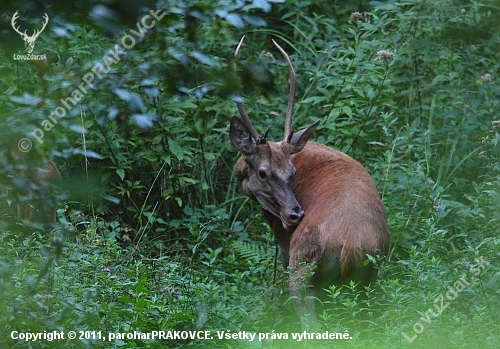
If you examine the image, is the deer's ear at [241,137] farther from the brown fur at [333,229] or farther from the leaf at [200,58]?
the leaf at [200,58]

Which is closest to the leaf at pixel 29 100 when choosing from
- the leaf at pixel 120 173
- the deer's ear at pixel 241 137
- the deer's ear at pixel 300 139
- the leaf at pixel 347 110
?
the deer's ear at pixel 241 137

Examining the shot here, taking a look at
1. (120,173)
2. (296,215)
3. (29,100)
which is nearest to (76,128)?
(29,100)

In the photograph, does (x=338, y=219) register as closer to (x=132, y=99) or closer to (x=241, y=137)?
(x=241, y=137)

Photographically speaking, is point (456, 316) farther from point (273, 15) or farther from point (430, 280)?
point (273, 15)

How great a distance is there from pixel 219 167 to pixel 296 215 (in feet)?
7.66

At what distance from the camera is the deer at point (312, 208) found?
5.52m

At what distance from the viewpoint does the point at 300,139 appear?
674cm

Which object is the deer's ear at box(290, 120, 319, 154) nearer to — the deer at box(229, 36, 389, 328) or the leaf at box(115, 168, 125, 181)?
the deer at box(229, 36, 389, 328)

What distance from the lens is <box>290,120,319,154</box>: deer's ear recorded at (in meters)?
6.73

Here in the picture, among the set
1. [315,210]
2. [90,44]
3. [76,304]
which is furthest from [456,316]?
[90,44]

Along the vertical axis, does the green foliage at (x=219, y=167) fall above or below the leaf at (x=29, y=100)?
below

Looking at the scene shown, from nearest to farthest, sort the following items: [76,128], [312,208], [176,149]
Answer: [76,128] < [312,208] < [176,149]

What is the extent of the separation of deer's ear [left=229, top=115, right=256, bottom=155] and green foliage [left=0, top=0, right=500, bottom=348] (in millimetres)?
570

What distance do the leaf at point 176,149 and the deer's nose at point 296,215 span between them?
1532 millimetres
